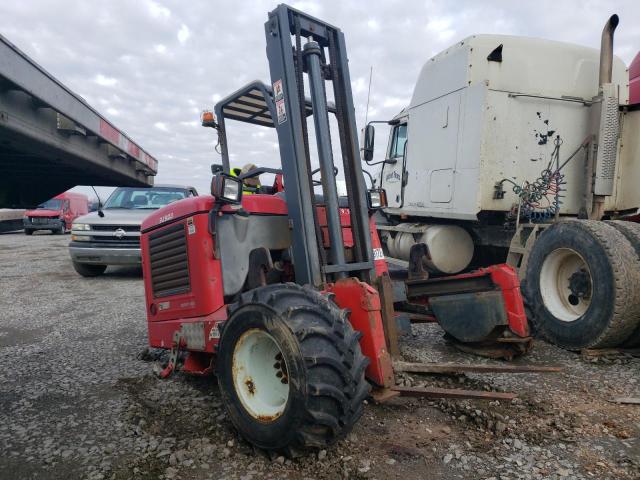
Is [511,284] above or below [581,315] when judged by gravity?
above

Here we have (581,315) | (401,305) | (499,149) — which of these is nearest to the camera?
(401,305)

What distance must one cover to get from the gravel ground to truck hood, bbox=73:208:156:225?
13.6 feet

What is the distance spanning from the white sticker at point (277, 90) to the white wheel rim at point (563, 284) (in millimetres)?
3328

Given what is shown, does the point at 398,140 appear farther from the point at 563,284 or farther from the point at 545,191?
the point at 563,284

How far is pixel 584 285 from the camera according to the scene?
4.61 meters

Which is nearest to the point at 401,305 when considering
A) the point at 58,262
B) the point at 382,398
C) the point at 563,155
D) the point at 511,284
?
the point at 511,284

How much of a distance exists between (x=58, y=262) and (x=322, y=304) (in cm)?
1158

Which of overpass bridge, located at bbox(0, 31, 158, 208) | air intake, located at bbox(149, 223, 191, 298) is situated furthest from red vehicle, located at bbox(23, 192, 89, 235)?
overpass bridge, located at bbox(0, 31, 158, 208)

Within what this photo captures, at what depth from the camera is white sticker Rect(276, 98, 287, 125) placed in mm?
3193

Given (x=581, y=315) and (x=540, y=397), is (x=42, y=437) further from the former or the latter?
(x=581, y=315)

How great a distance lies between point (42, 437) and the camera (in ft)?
9.32

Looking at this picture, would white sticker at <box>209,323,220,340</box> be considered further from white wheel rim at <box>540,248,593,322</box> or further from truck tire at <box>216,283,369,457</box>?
white wheel rim at <box>540,248,593,322</box>

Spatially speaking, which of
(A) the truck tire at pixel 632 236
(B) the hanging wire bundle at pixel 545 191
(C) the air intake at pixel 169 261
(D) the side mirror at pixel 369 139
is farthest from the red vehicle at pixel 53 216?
(A) the truck tire at pixel 632 236

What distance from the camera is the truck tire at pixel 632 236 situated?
427 cm
